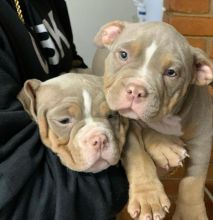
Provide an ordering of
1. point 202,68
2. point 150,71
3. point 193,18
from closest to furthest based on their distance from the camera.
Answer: point 150,71 → point 202,68 → point 193,18

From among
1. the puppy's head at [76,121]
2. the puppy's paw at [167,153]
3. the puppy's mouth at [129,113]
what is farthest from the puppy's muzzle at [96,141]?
the puppy's paw at [167,153]

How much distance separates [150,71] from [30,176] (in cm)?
36

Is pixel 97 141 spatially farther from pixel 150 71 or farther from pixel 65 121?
pixel 150 71

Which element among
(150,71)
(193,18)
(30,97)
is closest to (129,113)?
(150,71)

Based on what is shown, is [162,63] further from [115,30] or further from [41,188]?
[41,188]

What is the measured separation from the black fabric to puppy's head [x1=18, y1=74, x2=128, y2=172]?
1.2 inches

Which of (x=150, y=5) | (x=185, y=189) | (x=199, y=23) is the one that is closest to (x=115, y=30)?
(x=185, y=189)

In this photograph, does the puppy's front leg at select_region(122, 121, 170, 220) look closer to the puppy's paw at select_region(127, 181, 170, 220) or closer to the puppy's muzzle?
the puppy's paw at select_region(127, 181, 170, 220)

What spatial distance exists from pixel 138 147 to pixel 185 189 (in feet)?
0.85

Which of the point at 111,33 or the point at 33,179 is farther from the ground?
the point at 111,33

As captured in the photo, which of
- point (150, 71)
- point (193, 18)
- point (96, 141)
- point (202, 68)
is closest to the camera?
point (96, 141)

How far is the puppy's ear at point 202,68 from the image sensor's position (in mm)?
1168

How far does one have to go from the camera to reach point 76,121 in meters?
1.01

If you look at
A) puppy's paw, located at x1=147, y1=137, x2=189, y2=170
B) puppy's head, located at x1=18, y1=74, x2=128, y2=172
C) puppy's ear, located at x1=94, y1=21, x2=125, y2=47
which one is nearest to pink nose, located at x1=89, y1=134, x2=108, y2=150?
puppy's head, located at x1=18, y1=74, x2=128, y2=172
